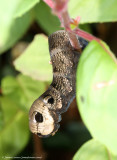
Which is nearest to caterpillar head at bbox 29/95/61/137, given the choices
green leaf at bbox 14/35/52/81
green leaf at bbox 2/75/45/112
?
green leaf at bbox 14/35/52/81

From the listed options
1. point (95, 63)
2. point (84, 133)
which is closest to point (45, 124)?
point (95, 63)

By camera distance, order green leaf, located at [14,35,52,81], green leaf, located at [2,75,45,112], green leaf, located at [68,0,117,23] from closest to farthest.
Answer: green leaf, located at [68,0,117,23], green leaf, located at [14,35,52,81], green leaf, located at [2,75,45,112]

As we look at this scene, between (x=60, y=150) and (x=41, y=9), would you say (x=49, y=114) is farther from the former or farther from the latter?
(x=60, y=150)

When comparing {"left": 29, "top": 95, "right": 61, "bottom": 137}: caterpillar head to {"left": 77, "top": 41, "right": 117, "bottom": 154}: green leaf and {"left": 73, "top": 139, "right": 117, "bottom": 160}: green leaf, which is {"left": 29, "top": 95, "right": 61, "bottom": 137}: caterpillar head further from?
{"left": 77, "top": 41, "right": 117, "bottom": 154}: green leaf

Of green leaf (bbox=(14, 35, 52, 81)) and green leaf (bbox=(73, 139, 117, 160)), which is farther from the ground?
green leaf (bbox=(14, 35, 52, 81))

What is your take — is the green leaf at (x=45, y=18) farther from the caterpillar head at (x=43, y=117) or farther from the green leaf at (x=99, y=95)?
the green leaf at (x=99, y=95)

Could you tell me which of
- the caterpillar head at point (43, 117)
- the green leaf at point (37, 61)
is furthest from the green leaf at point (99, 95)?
the green leaf at point (37, 61)

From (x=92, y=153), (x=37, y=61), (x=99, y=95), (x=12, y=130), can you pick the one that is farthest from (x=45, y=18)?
(x=99, y=95)
